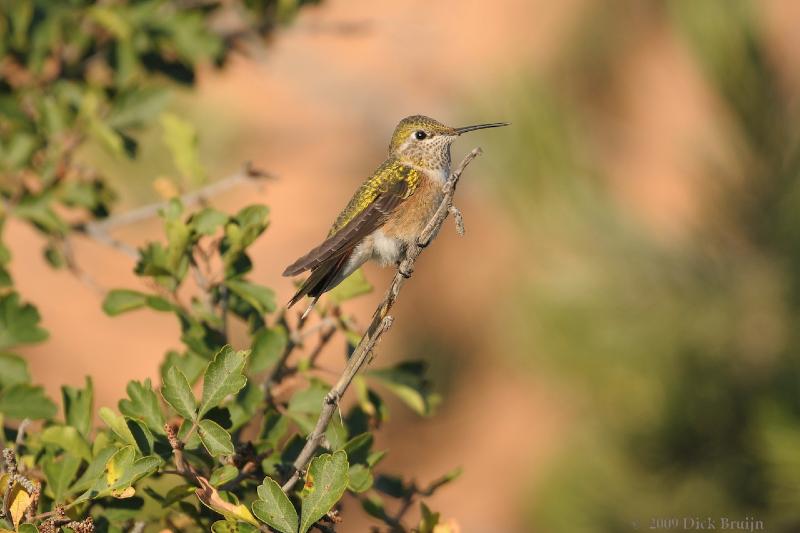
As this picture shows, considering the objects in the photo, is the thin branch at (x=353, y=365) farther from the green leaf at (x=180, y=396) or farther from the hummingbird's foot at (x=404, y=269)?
the green leaf at (x=180, y=396)

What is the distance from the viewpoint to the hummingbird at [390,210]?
8.06 ft

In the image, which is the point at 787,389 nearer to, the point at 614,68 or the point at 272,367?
the point at 272,367

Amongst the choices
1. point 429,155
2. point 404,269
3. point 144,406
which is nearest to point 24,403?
point 144,406

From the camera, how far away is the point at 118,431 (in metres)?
1.75

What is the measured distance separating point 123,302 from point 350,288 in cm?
58

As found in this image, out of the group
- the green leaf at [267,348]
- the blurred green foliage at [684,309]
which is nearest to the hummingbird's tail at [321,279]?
the green leaf at [267,348]

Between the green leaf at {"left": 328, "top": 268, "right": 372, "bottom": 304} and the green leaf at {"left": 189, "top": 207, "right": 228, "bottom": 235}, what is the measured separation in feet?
1.32

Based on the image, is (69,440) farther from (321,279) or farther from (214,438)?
(321,279)

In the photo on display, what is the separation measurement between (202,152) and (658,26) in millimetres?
4868

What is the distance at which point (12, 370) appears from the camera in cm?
225

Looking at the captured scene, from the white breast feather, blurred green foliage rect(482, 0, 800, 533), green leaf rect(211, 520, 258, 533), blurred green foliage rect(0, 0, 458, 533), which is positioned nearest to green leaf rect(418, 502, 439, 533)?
blurred green foliage rect(0, 0, 458, 533)

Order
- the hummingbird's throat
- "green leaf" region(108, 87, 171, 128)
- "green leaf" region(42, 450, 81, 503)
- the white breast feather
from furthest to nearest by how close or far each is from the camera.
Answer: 1. the hummingbird's throat
2. "green leaf" region(108, 87, 171, 128)
3. the white breast feather
4. "green leaf" region(42, 450, 81, 503)

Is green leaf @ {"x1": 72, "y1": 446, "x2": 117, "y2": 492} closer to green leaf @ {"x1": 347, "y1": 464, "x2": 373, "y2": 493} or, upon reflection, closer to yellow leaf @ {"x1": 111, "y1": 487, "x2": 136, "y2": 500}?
yellow leaf @ {"x1": 111, "y1": 487, "x2": 136, "y2": 500}

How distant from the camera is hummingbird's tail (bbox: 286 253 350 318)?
2398 millimetres
